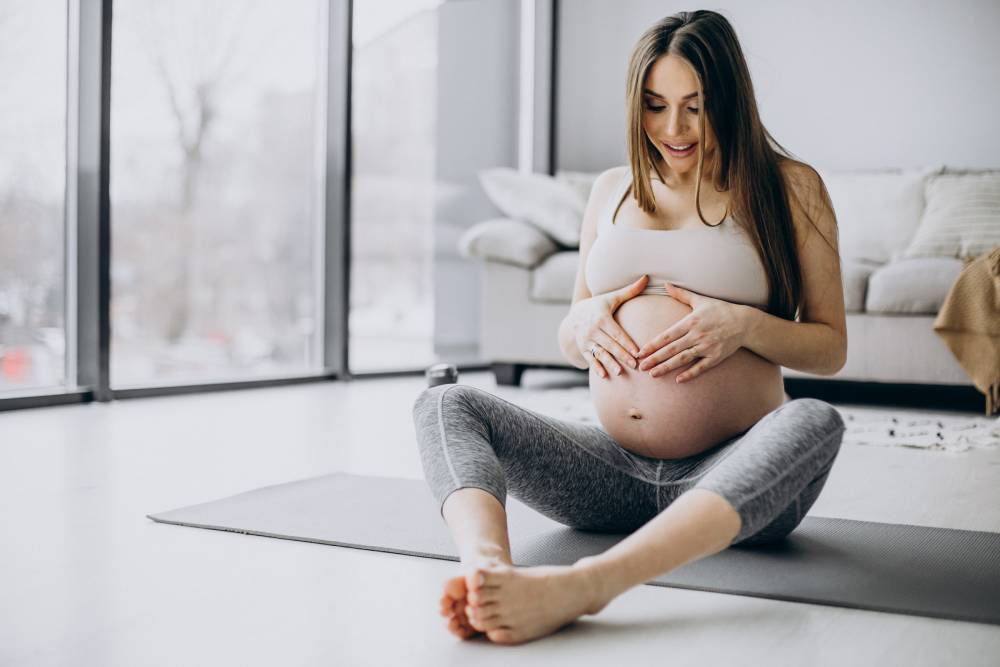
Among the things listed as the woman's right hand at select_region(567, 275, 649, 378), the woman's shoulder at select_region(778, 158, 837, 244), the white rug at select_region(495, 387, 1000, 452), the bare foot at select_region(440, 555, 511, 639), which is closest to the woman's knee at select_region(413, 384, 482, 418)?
the woman's right hand at select_region(567, 275, 649, 378)

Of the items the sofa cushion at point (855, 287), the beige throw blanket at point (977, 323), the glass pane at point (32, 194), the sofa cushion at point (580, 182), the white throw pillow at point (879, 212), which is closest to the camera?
the glass pane at point (32, 194)

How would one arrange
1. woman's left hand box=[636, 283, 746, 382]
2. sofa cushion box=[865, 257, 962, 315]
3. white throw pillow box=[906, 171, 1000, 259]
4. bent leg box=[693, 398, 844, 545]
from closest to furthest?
bent leg box=[693, 398, 844, 545]
woman's left hand box=[636, 283, 746, 382]
sofa cushion box=[865, 257, 962, 315]
white throw pillow box=[906, 171, 1000, 259]

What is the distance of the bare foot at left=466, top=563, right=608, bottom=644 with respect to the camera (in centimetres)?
102

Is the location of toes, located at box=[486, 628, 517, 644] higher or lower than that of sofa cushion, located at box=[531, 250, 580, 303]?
lower

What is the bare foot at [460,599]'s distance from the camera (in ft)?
3.42

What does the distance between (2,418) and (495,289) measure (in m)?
2.03

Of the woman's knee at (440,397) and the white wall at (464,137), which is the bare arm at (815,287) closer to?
the woman's knee at (440,397)

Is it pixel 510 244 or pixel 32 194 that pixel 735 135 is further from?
pixel 510 244

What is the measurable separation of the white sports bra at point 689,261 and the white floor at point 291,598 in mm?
439

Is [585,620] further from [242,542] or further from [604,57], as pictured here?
[604,57]

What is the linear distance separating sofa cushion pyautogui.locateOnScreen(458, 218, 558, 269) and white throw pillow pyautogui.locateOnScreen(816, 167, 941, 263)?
4.22 ft

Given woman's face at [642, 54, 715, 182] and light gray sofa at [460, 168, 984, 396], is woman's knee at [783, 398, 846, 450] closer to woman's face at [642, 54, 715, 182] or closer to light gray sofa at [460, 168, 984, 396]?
woman's face at [642, 54, 715, 182]

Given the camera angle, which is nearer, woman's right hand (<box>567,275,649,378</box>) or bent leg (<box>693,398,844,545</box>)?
bent leg (<box>693,398,844,545</box>)

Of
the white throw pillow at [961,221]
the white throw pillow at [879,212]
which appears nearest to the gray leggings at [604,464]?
the white throw pillow at [961,221]
